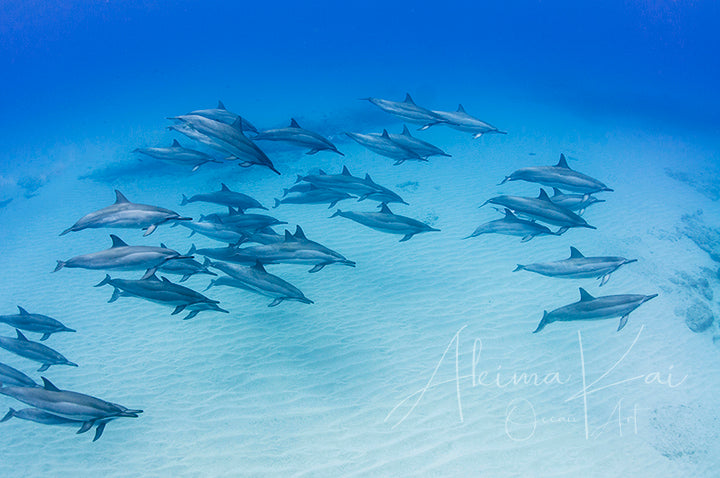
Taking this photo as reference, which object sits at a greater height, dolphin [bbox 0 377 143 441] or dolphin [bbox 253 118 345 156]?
dolphin [bbox 253 118 345 156]

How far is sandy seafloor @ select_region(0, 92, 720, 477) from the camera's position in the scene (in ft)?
17.4

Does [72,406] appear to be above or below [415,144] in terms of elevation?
below

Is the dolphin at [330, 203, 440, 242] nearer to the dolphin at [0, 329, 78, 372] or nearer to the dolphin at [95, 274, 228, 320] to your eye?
the dolphin at [95, 274, 228, 320]

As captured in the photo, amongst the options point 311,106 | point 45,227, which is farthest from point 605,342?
point 311,106

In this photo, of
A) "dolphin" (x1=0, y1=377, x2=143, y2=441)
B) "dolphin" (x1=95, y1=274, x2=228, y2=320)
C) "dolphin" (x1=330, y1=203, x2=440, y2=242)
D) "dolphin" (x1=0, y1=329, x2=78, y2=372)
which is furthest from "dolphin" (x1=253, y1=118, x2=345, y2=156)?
"dolphin" (x1=0, y1=329, x2=78, y2=372)

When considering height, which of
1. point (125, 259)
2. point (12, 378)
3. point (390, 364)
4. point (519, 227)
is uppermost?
point (519, 227)

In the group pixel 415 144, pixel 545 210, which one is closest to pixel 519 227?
pixel 545 210

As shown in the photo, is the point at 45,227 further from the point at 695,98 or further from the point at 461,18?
the point at 461,18

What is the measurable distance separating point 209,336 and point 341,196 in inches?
152

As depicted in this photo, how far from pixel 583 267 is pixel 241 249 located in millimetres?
5303

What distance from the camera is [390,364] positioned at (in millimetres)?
6633

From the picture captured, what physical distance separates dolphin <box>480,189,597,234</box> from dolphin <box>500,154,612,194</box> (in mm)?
332

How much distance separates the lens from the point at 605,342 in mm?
7461

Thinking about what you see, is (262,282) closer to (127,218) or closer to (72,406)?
(127,218)
